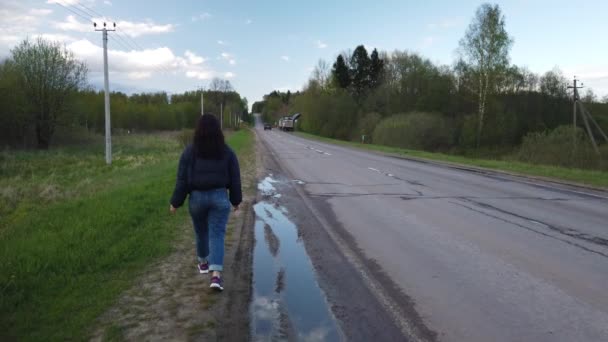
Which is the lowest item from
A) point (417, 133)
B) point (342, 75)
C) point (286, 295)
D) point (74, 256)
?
point (286, 295)

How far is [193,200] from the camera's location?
5.27 meters

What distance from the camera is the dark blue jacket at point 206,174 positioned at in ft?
16.9

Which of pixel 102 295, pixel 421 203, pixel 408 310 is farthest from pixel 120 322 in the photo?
pixel 421 203

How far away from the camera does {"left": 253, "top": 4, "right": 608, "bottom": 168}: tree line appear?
43312 mm

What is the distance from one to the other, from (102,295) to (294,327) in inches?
83.5

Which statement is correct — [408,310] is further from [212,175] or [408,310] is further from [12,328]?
[12,328]

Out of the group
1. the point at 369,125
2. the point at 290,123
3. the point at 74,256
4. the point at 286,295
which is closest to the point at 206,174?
the point at 286,295

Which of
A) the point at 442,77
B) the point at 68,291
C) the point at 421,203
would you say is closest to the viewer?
the point at 68,291

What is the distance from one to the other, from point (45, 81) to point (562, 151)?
3876 cm

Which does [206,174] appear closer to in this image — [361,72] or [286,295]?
[286,295]

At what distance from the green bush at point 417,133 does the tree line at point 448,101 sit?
0.30 feet

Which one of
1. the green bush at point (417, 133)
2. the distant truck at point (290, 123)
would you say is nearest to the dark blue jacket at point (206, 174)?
the green bush at point (417, 133)

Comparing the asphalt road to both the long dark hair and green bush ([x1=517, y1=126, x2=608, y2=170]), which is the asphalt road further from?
green bush ([x1=517, y1=126, x2=608, y2=170])

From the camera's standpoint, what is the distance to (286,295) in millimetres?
5039
